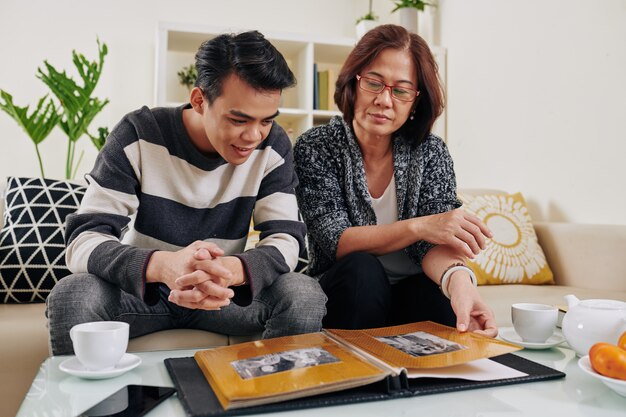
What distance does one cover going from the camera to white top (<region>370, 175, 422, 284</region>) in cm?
140

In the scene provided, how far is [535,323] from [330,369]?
1.41ft

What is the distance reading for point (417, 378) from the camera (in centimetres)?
76

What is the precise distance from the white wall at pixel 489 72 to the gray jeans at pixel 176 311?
4.29 ft

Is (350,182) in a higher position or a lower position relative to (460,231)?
higher

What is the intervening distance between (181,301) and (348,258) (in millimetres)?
413

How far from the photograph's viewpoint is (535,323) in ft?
3.16

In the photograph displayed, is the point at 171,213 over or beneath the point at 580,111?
beneath

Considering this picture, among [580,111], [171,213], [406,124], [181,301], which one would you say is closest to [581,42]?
[580,111]

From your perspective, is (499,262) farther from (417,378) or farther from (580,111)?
(417,378)

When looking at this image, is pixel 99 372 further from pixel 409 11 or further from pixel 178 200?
pixel 409 11

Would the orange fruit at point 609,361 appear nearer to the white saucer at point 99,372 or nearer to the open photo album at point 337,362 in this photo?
the open photo album at point 337,362

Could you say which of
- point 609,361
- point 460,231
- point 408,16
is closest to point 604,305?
point 609,361

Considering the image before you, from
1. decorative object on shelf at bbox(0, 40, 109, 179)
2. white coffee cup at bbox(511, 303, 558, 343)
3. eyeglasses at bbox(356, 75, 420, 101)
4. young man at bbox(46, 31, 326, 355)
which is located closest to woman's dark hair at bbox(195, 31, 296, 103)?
young man at bbox(46, 31, 326, 355)

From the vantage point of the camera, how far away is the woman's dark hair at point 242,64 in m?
1.07
